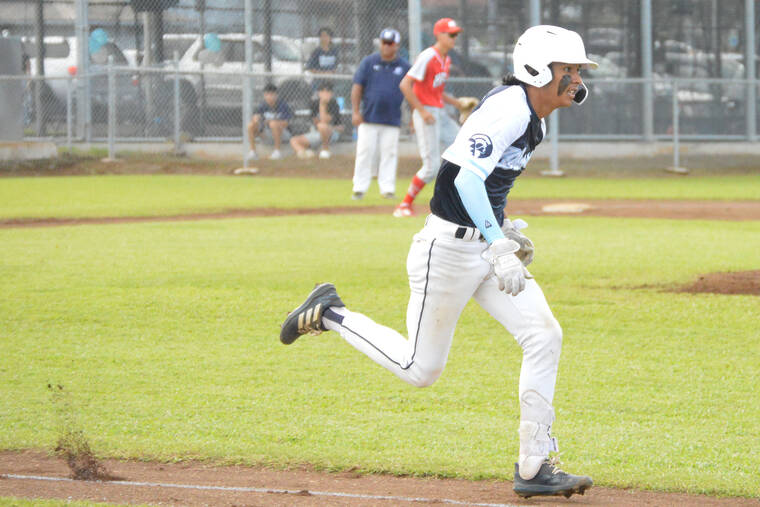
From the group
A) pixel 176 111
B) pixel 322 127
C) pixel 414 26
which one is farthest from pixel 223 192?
pixel 414 26

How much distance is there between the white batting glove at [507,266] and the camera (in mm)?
4375

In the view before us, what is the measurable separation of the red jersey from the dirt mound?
18.5 feet

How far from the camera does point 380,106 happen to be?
15.4 metres

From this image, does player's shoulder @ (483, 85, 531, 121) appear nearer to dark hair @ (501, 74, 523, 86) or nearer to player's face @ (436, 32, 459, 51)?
dark hair @ (501, 74, 523, 86)

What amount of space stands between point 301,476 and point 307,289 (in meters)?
4.35

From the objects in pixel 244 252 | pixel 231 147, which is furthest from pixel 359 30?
pixel 244 252

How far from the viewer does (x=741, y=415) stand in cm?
585

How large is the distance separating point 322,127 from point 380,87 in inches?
250

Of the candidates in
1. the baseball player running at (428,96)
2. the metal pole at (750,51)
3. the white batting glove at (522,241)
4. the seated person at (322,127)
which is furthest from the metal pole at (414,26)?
the white batting glove at (522,241)

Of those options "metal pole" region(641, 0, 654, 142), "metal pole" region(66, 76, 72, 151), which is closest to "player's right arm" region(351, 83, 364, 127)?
"metal pole" region(66, 76, 72, 151)

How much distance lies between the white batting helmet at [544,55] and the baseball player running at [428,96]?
9.26m

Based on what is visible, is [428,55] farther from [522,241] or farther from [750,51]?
[750,51]

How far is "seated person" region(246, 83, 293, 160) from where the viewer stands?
21.2 metres

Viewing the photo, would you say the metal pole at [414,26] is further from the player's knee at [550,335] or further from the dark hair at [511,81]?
the player's knee at [550,335]
